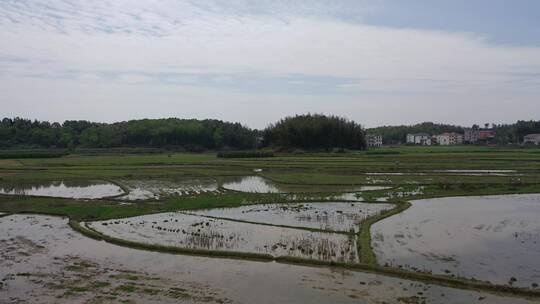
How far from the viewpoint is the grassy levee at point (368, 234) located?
14.2m

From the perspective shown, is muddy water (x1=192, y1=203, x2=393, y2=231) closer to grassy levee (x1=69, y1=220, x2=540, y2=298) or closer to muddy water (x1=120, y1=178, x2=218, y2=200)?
grassy levee (x1=69, y1=220, x2=540, y2=298)

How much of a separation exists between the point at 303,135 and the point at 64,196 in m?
62.6

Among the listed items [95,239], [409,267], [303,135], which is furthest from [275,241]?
[303,135]

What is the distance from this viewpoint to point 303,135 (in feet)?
291

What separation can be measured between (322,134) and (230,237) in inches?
2847

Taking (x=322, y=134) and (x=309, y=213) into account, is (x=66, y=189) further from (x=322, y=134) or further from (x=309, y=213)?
(x=322, y=134)

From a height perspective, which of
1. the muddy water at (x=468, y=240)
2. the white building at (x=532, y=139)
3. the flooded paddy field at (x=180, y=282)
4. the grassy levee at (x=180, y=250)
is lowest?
the flooded paddy field at (x=180, y=282)

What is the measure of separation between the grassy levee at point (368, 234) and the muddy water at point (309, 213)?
0.41 metres

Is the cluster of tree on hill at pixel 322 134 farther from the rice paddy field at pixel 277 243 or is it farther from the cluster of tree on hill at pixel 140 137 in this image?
the rice paddy field at pixel 277 243

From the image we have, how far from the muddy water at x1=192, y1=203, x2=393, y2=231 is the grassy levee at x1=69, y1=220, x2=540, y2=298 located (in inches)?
189

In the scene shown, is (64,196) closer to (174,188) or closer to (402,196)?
(174,188)

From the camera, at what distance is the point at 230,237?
1752 centimetres

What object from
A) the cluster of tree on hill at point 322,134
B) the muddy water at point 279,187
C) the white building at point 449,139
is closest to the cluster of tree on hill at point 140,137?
the cluster of tree on hill at point 322,134

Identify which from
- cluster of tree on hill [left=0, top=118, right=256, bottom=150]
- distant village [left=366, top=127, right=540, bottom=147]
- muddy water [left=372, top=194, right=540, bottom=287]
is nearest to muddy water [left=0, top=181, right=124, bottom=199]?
muddy water [left=372, top=194, right=540, bottom=287]
